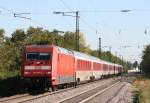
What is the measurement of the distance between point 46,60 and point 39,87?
6.54ft

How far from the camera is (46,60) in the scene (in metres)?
33.1

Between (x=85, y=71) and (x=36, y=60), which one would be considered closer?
(x=36, y=60)

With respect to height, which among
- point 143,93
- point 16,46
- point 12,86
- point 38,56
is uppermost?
point 16,46

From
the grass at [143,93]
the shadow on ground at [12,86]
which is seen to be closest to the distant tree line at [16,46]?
the shadow on ground at [12,86]

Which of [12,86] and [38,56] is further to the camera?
[12,86]

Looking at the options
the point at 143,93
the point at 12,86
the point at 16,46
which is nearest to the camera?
the point at 143,93

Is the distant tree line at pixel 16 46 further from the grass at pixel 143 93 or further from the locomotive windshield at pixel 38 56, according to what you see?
the grass at pixel 143 93

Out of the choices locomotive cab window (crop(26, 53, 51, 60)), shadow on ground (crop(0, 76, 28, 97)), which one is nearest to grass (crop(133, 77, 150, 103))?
Answer: locomotive cab window (crop(26, 53, 51, 60))

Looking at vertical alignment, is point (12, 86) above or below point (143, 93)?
above

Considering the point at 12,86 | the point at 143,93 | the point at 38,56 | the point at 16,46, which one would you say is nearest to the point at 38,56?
the point at 38,56

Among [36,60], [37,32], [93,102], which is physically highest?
[37,32]

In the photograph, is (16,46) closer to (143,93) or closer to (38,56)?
(38,56)

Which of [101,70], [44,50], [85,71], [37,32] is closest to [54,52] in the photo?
[44,50]

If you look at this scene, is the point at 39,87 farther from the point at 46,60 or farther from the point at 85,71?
the point at 85,71
